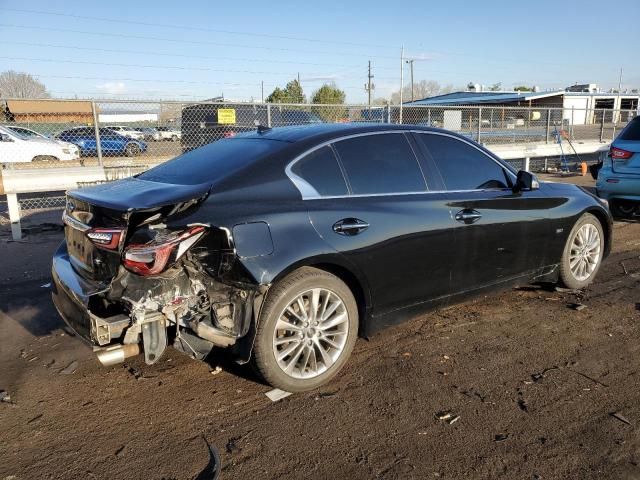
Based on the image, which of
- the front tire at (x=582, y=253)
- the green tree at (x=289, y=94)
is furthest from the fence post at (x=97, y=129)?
the green tree at (x=289, y=94)

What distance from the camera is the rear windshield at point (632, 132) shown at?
855 centimetres

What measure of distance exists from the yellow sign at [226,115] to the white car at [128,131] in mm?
1675

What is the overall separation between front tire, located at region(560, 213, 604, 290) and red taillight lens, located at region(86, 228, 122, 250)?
3995 mm

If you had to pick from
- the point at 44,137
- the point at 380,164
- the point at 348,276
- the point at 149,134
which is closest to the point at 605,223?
the point at 380,164

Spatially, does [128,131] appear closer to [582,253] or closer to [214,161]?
[214,161]

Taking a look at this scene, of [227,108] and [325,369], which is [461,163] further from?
[227,108]

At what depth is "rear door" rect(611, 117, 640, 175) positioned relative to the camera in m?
8.37

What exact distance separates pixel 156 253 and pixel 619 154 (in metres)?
8.05

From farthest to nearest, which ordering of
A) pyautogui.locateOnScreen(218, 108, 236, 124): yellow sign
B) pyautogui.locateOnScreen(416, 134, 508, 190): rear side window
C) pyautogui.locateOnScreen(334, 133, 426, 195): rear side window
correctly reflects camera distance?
pyautogui.locateOnScreen(218, 108, 236, 124): yellow sign, pyautogui.locateOnScreen(416, 134, 508, 190): rear side window, pyautogui.locateOnScreen(334, 133, 426, 195): rear side window

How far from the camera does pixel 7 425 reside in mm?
3186

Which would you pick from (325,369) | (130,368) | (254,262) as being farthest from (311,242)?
(130,368)

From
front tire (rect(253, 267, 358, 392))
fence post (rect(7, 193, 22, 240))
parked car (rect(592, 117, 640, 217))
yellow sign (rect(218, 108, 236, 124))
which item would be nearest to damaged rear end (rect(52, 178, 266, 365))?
front tire (rect(253, 267, 358, 392))

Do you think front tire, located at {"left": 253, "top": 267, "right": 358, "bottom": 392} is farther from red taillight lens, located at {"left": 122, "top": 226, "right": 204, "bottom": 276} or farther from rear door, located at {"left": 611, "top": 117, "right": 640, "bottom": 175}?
rear door, located at {"left": 611, "top": 117, "right": 640, "bottom": 175}

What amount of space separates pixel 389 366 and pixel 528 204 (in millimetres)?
1981
